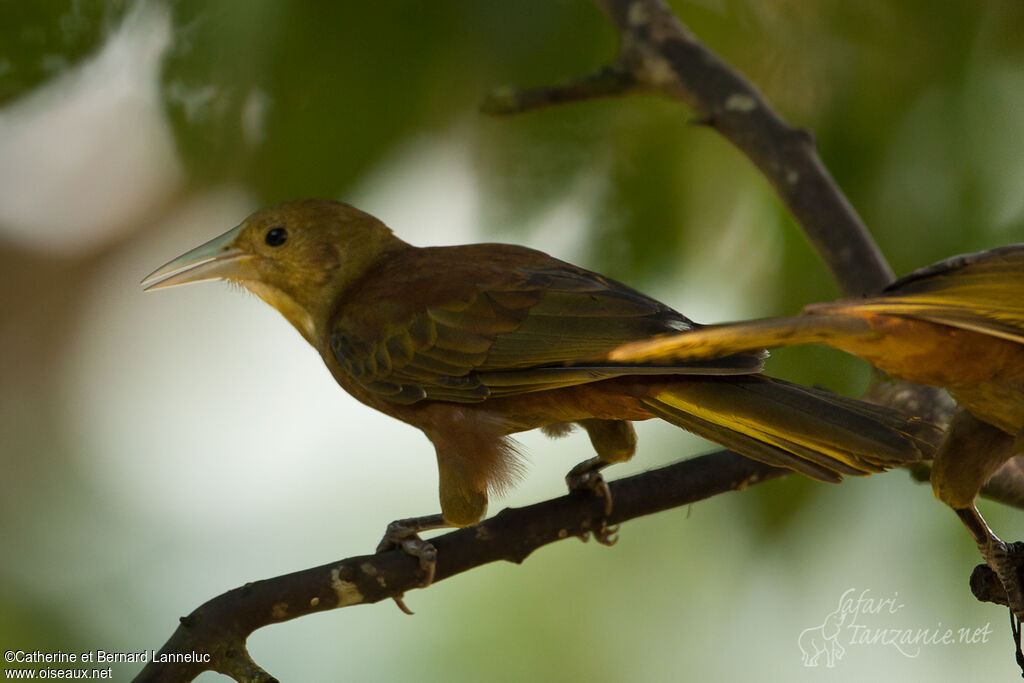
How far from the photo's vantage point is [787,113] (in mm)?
3713

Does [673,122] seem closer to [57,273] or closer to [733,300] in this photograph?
[733,300]

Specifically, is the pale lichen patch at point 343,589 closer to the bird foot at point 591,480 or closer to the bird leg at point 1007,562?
the bird foot at point 591,480

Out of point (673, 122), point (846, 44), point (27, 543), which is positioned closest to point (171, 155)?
point (27, 543)

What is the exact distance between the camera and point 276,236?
2891 millimetres

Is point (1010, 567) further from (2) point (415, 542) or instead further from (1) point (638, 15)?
(1) point (638, 15)

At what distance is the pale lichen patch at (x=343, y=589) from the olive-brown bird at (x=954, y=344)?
2.29 ft

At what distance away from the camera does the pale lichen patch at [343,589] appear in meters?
2.10

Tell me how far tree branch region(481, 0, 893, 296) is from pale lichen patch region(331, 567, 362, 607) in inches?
60.0

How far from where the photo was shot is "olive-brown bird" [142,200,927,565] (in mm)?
2072

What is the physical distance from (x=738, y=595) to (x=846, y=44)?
1835 mm

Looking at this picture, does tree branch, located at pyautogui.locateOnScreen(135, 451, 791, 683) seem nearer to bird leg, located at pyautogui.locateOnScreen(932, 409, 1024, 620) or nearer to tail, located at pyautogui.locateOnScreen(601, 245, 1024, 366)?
bird leg, located at pyautogui.locateOnScreen(932, 409, 1024, 620)

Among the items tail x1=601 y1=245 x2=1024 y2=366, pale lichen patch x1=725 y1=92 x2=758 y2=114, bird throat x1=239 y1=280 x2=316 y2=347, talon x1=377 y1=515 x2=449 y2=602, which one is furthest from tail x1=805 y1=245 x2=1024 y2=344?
bird throat x1=239 y1=280 x2=316 y2=347

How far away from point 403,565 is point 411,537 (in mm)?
248

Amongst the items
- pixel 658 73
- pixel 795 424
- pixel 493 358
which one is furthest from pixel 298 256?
pixel 795 424
